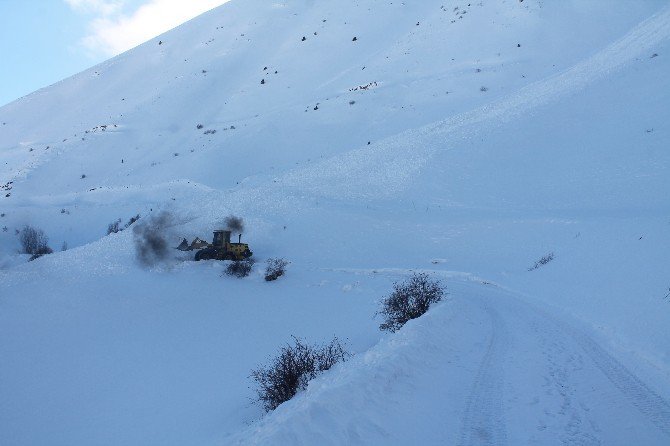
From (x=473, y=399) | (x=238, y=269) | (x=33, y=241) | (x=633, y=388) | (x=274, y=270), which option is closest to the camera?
(x=473, y=399)

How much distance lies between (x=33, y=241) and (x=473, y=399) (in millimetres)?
38095

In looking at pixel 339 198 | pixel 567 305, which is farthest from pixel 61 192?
pixel 567 305

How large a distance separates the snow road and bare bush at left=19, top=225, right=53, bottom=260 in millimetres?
33833

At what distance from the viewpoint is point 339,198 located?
33.5 m

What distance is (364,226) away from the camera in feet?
98.6

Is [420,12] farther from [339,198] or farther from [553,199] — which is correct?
[553,199]

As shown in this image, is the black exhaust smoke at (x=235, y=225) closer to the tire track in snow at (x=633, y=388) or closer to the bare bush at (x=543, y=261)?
the bare bush at (x=543, y=261)

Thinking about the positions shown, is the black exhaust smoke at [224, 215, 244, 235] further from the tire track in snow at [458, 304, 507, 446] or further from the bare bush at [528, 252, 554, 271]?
the tire track in snow at [458, 304, 507, 446]

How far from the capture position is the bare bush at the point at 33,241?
33.8 meters

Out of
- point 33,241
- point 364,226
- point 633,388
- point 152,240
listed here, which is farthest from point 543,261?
point 33,241

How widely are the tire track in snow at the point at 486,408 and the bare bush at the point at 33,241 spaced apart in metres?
34.7

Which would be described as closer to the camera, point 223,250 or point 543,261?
point 543,261

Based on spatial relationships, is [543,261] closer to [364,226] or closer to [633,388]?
[364,226]

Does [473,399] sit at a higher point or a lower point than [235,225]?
lower
